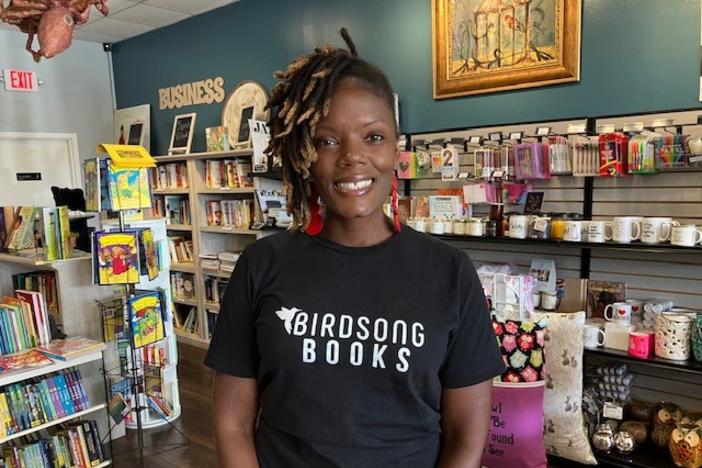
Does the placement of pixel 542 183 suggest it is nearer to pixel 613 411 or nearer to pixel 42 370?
pixel 613 411

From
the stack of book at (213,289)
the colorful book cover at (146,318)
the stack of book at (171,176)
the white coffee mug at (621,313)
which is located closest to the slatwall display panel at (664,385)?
the white coffee mug at (621,313)

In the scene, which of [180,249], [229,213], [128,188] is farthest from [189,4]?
[128,188]

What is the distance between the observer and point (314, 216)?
1071mm

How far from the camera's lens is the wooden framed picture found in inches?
192

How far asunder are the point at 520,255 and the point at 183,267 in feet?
10.1

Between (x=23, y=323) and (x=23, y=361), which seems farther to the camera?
(x=23, y=323)

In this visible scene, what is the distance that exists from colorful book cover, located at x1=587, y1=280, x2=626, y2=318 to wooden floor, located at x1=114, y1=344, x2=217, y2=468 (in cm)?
215

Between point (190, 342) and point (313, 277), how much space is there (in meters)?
4.13

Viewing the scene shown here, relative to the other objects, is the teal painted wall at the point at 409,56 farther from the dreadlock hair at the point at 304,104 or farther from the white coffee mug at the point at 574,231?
the dreadlock hair at the point at 304,104

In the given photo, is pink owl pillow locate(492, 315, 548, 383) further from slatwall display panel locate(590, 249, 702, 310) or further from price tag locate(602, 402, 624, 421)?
slatwall display panel locate(590, 249, 702, 310)

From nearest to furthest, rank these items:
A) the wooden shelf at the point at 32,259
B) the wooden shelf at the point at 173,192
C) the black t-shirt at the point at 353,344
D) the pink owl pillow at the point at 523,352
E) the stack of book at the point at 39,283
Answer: the black t-shirt at the point at 353,344 < the pink owl pillow at the point at 523,352 < the wooden shelf at the point at 32,259 < the stack of book at the point at 39,283 < the wooden shelf at the point at 173,192

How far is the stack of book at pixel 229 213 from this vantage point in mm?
4332

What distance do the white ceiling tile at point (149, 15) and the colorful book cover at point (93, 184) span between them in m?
2.59

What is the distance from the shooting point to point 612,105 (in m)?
2.70
